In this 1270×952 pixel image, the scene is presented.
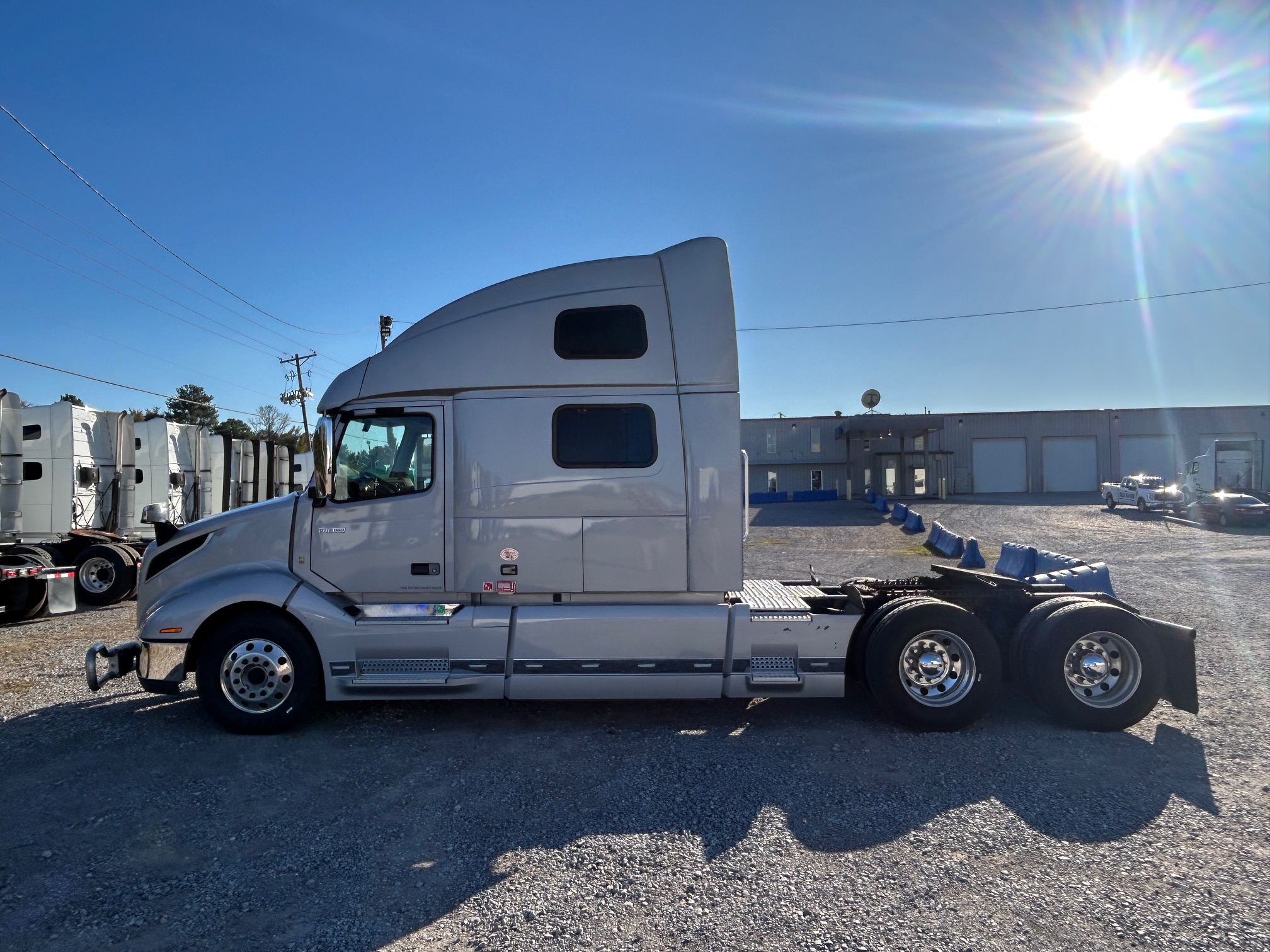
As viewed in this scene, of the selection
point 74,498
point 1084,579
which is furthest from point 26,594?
point 1084,579

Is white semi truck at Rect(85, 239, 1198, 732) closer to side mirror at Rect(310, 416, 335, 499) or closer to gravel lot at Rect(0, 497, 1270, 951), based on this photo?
side mirror at Rect(310, 416, 335, 499)

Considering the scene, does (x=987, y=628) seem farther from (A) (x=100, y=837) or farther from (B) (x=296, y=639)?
(A) (x=100, y=837)

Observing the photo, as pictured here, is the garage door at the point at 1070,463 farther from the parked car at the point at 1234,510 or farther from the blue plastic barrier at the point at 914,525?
the blue plastic barrier at the point at 914,525

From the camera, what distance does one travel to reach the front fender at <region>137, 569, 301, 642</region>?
17.8ft

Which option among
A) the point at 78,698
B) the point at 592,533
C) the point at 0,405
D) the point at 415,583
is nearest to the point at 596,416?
the point at 592,533

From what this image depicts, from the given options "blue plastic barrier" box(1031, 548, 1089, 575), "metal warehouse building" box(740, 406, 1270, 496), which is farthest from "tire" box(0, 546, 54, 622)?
"metal warehouse building" box(740, 406, 1270, 496)

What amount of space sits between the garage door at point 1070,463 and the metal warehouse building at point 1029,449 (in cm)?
4

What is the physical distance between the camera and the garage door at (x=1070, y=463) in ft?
149

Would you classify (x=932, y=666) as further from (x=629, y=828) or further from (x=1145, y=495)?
(x=1145, y=495)

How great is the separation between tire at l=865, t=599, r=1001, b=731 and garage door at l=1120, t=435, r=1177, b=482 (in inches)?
1924

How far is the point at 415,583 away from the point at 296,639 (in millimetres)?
981

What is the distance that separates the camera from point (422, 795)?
4.49m

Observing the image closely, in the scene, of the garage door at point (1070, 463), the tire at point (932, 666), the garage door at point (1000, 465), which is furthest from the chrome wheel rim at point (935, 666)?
the garage door at point (1070, 463)

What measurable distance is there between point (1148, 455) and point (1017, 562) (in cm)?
4524
